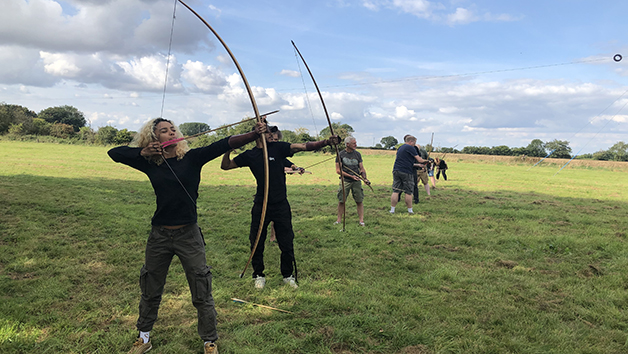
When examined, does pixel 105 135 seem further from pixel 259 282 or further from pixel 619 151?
pixel 619 151

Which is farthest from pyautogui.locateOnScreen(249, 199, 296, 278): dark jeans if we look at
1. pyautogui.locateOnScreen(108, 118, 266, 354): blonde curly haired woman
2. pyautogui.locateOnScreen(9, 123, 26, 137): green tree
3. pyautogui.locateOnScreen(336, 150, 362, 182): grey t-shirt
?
pyautogui.locateOnScreen(9, 123, 26, 137): green tree

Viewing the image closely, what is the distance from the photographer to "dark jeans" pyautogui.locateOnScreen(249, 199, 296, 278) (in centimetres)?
477

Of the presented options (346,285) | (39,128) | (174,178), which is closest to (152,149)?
(174,178)

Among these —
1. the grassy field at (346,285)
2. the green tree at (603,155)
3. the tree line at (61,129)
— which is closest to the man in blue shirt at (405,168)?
the grassy field at (346,285)

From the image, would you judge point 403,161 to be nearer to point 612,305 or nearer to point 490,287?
point 490,287

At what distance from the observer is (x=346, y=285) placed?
4.98 meters

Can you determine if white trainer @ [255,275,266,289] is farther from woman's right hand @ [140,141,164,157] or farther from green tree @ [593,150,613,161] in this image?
green tree @ [593,150,613,161]

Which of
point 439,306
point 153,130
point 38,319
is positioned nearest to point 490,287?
point 439,306

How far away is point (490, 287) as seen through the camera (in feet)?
16.3

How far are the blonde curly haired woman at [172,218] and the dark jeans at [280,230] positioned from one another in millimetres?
1474

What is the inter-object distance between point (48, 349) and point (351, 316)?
2877 millimetres

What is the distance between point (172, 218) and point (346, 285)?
2.66m

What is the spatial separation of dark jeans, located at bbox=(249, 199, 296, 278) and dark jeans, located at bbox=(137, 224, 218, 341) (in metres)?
1.51

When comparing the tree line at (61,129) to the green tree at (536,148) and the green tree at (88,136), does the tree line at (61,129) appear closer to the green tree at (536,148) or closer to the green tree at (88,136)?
the green tree at (88,136)
